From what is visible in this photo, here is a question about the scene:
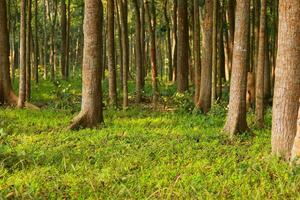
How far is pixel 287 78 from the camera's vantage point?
8.02 metres

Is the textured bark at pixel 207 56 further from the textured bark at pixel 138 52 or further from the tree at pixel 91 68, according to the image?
the tree at pixel 91 68

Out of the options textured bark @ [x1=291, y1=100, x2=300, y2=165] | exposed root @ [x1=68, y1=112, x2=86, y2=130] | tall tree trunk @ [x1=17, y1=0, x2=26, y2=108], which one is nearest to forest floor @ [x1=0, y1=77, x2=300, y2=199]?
textured bark @ [x1=291, y1=100, x2=300, y2=165]

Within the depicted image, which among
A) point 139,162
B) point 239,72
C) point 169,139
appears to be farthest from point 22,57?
point 139,162

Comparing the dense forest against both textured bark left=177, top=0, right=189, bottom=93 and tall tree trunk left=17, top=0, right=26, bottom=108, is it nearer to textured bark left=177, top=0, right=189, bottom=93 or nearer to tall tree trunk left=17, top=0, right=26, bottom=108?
tall tree trunk left=17, top=0, right=26, bottom=108

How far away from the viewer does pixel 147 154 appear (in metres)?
8.47

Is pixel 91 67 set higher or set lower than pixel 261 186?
higher

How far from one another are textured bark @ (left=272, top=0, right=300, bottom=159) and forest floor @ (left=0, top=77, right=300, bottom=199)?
43 centimetres

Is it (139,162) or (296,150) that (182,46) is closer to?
(139,162)

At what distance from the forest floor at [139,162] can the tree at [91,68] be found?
45 cm

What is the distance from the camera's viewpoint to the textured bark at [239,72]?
10.4 meters

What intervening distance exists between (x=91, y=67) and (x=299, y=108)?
5.84 meters

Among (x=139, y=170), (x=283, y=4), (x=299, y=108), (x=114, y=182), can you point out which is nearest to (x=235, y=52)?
(x=283, y=4)

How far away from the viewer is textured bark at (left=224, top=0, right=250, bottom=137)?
10406mm

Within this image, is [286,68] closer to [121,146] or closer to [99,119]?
[121,146]
